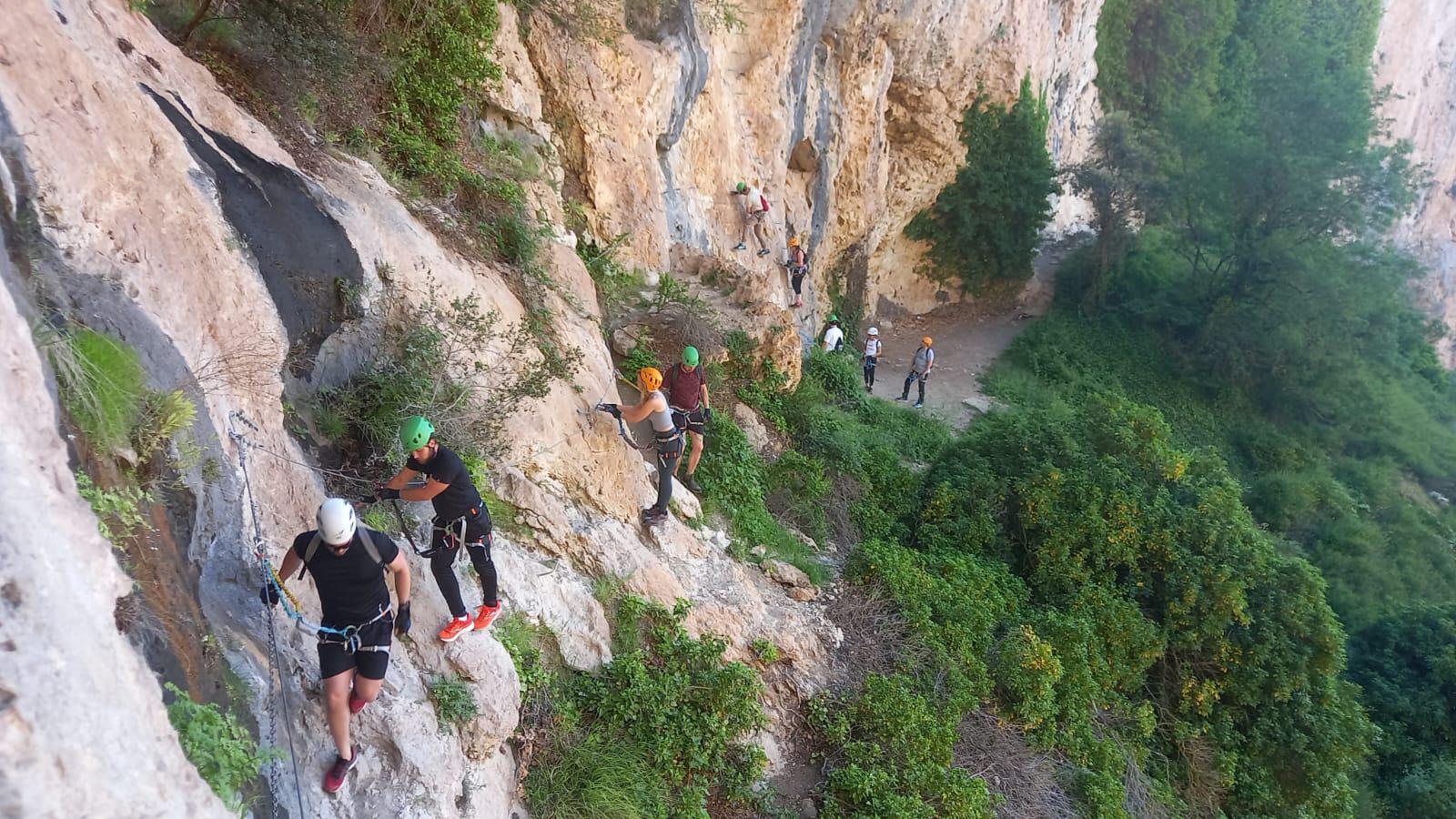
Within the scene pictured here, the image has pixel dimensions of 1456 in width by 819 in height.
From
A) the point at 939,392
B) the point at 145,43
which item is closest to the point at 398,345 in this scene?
the point at 145,43

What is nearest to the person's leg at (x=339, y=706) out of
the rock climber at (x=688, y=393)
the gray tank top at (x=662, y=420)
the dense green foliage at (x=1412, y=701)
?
the gray tank top at (x=662, y=420)

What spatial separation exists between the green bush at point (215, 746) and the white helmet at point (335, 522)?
0.76 metres

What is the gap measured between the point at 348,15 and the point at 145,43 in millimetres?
2732

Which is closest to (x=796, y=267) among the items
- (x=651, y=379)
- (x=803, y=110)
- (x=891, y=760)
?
(x=803, y=110)

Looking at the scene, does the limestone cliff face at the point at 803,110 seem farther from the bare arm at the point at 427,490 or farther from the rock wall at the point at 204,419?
the bare arm at the point at 427,490

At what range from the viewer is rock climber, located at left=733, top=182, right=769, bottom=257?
45.9 feet

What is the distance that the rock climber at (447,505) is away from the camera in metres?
4.30

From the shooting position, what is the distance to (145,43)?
4828 mm

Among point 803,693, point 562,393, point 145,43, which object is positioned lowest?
point 803,693

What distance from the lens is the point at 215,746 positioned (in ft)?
9.52

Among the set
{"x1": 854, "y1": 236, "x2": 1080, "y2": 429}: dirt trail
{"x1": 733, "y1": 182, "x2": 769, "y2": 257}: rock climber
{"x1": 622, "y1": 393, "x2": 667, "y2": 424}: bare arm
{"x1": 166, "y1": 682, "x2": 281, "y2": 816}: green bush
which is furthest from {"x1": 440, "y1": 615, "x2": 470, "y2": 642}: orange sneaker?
{"x1": 854, "y1": 236, "x2": 1080, "y2": 429}: dirt trail

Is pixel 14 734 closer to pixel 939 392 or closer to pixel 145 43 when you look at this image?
pixel 145 43

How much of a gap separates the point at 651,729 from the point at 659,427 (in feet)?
A: 8.69

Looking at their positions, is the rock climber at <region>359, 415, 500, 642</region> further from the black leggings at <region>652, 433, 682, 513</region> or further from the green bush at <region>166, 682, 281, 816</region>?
the black leggings at <region>652, 433, 682, 513</region>
